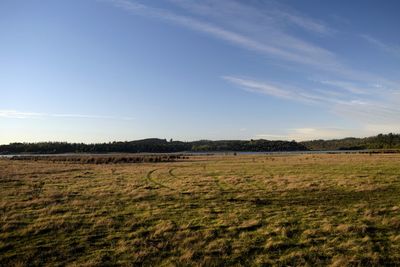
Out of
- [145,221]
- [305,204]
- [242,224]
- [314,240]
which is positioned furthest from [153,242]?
[305,204]

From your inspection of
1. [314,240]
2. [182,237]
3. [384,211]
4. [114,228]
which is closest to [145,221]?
[114,228]

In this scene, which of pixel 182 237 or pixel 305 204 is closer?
pixel 182 237

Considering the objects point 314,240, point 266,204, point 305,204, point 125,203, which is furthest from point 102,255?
point 305,204

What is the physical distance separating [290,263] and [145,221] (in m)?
8.28

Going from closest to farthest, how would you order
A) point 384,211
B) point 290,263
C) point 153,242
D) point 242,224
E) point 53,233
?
point 290,263
point 153,242
point 53,233
point 242,224
point 384,211

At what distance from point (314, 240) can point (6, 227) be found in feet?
45.4

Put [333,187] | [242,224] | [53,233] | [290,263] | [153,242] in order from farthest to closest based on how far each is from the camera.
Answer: [333,187], [242,224], [53,233], [153,242], [290,263]

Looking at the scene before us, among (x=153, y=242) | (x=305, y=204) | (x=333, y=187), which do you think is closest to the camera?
(x=153, y=242)

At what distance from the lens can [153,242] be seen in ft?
42.7

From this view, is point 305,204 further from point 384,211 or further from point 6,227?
point 6,227

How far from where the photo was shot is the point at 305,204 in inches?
813

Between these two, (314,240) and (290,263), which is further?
(314,240)

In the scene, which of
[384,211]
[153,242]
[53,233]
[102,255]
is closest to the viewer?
[102,255]

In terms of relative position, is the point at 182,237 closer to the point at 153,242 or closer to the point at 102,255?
the point at 153,242
